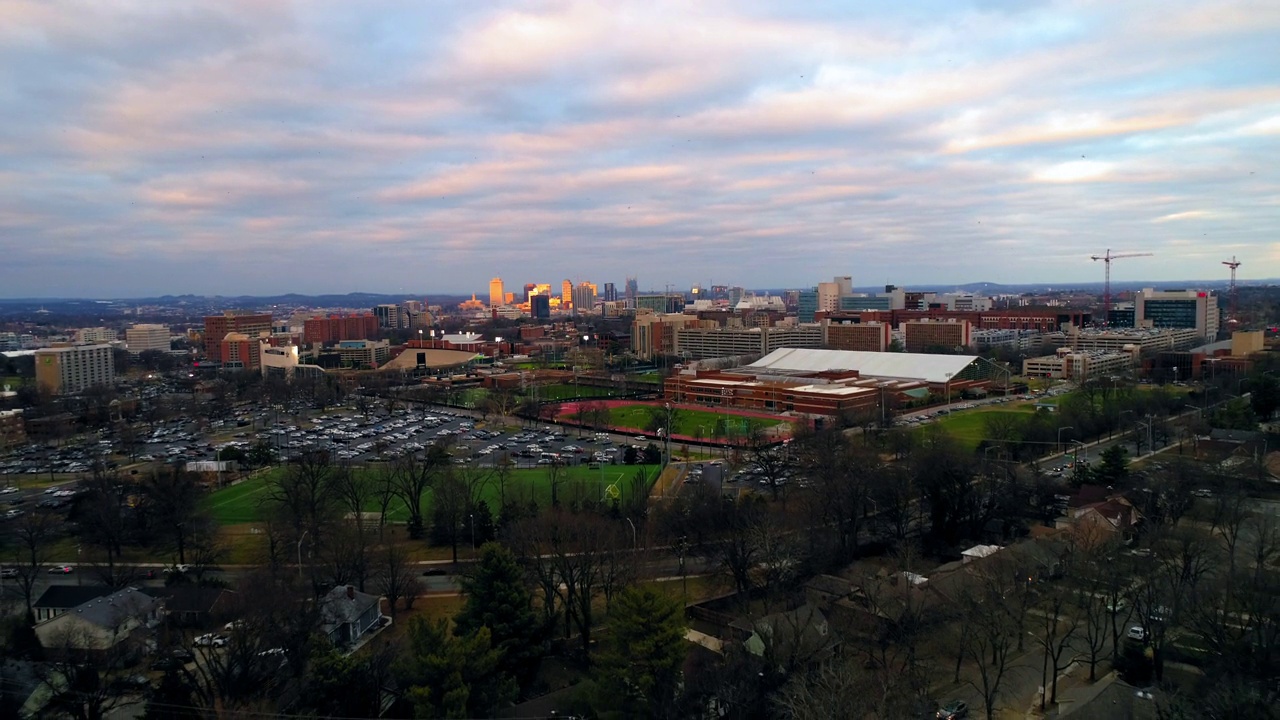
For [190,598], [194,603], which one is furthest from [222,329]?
[194,603]

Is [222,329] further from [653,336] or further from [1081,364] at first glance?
[1081,364]

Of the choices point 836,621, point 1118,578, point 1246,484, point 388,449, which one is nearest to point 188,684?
point 836,621

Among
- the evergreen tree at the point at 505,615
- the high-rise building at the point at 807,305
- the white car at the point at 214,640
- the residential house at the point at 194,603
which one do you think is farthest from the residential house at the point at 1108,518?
the high-rise building at the point at 807,305

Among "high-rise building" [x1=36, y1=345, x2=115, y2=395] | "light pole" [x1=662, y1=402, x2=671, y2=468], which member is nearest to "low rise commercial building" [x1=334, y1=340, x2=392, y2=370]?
"high-rise building" [x1=36, y1=345, x2=115, y2=395]

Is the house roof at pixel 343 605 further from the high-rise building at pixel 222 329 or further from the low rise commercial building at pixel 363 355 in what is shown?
the high-rise building at pixel 222 329

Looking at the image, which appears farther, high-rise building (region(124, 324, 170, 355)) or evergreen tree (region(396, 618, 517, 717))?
high-rise building (region(124, 324, 170, 355))

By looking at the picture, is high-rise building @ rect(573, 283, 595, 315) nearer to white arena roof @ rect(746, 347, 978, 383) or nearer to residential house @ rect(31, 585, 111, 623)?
white arena roof @ rect(746, 347, 978, 383)
